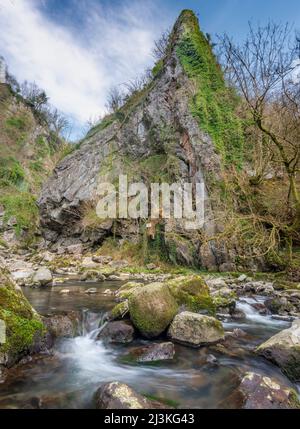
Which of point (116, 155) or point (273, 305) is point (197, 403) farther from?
point (116, 155)

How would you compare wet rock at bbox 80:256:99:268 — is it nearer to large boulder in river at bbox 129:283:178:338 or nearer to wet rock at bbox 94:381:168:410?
large boulder in river at bbox 129:283:178:338

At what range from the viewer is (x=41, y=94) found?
136ft

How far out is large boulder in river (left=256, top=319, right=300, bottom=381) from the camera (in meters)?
3.49

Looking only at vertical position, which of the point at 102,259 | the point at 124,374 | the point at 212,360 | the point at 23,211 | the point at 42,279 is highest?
the point at 23,211

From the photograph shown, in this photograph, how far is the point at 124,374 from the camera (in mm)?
3809

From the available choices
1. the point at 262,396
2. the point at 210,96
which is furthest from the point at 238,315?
the point at 210,96

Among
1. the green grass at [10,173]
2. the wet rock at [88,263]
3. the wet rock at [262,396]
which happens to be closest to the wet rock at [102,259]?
the wet rock at [88,263]

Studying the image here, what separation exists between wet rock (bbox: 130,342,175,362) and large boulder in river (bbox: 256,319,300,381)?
132 cm

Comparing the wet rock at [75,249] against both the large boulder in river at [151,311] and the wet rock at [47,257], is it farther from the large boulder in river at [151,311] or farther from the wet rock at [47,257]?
the large boulder in river at [151,311]

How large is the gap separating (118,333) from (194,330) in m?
1.30

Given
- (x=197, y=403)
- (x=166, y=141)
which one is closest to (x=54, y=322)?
(x=197, y=403)

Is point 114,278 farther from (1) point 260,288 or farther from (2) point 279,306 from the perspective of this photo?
(2) point 279,306

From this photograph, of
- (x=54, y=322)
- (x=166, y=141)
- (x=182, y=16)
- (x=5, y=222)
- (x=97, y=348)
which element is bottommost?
(x=97, y=348)

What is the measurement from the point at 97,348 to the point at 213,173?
32.6 feet
